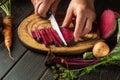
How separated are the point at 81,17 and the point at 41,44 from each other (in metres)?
0.16

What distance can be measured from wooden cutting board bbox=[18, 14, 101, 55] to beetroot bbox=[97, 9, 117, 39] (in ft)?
0.09

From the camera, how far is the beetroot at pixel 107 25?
1013 millimetres

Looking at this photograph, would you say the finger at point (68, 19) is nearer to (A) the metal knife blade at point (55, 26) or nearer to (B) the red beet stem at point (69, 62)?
(A) the metal knife blade at point (55, 26)

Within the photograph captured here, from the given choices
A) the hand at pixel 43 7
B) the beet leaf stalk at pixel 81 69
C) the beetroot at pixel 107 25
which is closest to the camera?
the beet leaf stalk at pixel 81 69

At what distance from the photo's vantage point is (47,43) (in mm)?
1028

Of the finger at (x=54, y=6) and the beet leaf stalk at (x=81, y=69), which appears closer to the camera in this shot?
the beet leaf stalk at (x=81, y=69)

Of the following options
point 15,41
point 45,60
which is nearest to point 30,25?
point 15,41

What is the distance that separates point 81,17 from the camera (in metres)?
1.04

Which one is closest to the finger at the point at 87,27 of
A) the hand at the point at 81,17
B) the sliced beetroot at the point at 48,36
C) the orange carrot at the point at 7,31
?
the hand at the point at 81,17

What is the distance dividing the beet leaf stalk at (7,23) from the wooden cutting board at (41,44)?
4 cm

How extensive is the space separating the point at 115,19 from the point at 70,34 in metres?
0.16

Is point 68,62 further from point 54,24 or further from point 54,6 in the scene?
point 54,6

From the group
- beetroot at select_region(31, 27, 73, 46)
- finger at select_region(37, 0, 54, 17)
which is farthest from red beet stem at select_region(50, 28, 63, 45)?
finger at select_region(37, 0, 54, 17)

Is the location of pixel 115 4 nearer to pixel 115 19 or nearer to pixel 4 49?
pixel 115 19
